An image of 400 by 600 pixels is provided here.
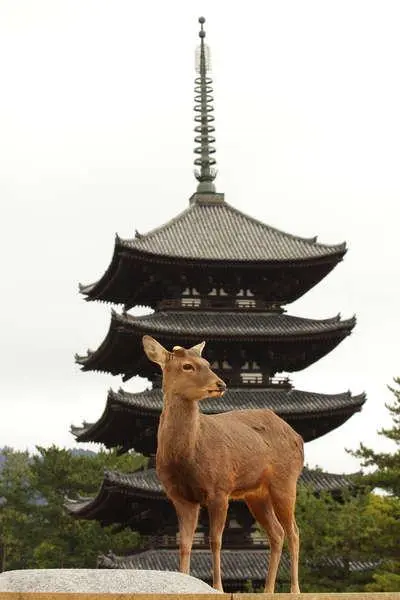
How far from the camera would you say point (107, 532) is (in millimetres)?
64312

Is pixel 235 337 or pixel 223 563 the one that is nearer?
pixel 223 563

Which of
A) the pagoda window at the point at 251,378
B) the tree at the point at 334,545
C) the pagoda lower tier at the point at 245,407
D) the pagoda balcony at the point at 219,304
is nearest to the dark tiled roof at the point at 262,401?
the pagoda lower tier at the point at 245,407

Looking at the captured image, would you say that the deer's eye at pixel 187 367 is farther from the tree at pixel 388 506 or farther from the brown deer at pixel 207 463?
the tree at pixel 388 506

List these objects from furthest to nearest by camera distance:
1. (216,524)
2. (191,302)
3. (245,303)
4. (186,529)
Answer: (245,303) → (191,302) → (216,524) → (186,529)

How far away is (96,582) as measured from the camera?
1288cm

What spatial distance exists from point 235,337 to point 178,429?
1050 inches

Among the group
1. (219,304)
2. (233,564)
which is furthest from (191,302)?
(233,564)

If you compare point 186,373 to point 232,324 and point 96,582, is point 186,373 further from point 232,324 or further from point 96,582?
point 232,324

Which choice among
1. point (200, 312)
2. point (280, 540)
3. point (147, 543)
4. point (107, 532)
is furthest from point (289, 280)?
point (280, 540)

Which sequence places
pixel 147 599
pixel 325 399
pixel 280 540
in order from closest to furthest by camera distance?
pixel 147 599 < pixel 280 540 < pixel 325 399

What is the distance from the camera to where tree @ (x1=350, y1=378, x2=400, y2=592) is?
33406 mm

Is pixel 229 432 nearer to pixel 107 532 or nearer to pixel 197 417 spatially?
pixel 197 417

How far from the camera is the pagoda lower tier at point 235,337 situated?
135 ft

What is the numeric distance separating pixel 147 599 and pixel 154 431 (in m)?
29.8
